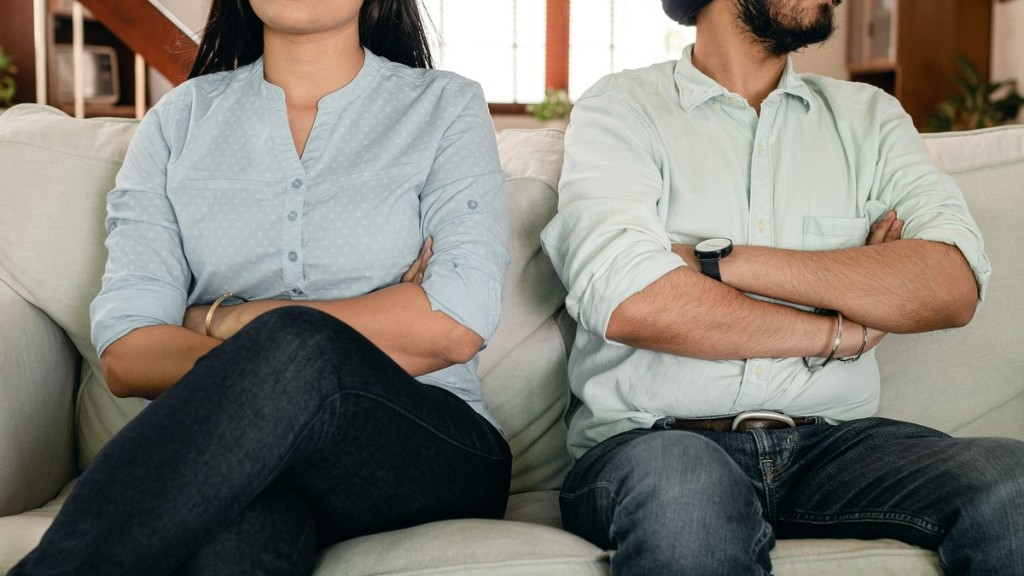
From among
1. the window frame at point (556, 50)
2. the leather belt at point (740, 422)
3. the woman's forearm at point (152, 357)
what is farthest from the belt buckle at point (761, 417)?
the window frame at point (556, 50)

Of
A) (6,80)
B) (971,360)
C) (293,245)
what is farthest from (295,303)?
(6,80)

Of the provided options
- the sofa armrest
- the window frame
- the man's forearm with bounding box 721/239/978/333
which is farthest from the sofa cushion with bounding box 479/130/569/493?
the window frame

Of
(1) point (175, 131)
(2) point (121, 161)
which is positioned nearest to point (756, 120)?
(1) point (175, 131)

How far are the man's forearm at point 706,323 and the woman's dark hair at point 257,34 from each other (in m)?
0.64

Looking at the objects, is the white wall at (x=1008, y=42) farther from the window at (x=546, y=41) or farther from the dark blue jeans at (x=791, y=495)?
the dark blue jeans at (x=791, y=495)

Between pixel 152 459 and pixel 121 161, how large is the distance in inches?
33.1

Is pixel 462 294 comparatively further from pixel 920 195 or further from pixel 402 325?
pixel 920 195

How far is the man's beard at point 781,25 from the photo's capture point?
1521mm

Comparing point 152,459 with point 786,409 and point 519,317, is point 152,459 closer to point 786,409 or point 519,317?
point 519,317

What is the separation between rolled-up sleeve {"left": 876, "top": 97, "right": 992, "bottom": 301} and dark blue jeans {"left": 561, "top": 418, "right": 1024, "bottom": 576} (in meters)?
0.28

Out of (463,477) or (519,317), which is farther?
(519,317)

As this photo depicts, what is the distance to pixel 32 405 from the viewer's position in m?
1.40

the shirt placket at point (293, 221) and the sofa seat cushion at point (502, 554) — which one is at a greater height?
the shirt placket at point (293, 221)

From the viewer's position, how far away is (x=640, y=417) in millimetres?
1355
